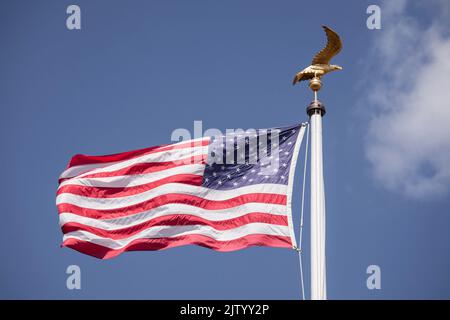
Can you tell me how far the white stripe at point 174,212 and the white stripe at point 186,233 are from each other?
0.33 metres

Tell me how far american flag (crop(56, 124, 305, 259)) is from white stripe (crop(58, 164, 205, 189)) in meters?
0.03

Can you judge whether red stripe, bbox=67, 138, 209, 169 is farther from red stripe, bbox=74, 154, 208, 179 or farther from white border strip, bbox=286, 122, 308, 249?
white border strip, bbox=286, 122, 308, 249

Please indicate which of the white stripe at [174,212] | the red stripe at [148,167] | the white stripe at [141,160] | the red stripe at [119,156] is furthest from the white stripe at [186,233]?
the red stripe at [119,156]

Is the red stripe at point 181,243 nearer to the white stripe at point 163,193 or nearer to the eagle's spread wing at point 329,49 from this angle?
the white stripe at point 163,193

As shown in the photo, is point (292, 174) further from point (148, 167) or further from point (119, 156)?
point (119, 156)

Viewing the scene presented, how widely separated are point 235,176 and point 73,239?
168 inches

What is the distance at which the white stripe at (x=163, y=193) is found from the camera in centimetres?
2380

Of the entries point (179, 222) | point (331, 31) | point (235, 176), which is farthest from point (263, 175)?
point (331, 31)

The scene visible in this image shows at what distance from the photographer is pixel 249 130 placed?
2464cm

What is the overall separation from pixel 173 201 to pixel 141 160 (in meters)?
1.57

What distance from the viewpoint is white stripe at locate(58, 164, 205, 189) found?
24.7 meters

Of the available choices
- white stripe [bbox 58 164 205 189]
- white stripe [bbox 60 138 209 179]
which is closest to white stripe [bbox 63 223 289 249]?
white stripe [bbox 58 164 205 189]

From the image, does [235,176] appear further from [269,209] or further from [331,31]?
Answer: [331,31]
